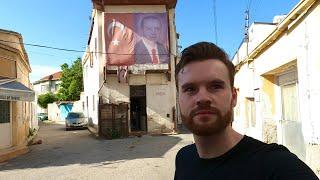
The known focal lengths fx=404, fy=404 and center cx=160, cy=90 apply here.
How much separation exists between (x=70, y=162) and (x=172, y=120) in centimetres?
1149

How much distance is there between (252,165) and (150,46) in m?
23.7

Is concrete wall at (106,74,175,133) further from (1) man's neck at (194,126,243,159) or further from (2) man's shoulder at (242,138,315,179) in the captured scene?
(2) man's shoulder at (242,138,315,179)

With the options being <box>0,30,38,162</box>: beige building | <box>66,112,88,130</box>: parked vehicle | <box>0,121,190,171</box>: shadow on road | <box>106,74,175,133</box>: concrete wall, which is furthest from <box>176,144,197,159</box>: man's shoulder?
<box>66,112,88,130</box>: parked vehicle

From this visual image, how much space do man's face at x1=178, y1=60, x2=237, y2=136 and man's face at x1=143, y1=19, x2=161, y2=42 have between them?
77.1ft

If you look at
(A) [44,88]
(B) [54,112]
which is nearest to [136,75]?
(B) [54,112]

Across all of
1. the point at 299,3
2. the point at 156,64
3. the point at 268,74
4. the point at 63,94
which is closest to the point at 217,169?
the point at 299,3

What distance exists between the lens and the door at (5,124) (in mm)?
16748

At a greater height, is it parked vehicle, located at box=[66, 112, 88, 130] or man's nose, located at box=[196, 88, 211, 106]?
man's nose, located at box=[196, 88, 211, 106]

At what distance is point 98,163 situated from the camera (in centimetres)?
1409

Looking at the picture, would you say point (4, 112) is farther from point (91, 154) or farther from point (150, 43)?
point (150, 43)

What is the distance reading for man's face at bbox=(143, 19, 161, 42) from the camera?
25.3 meters

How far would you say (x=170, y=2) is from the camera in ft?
84.5

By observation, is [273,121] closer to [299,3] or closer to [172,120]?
[299,3]

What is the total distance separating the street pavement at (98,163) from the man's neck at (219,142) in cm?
887
